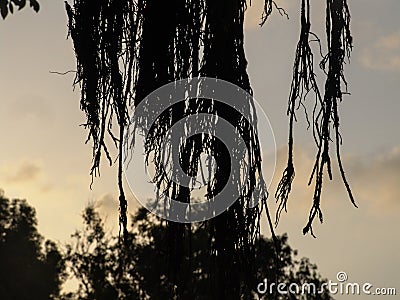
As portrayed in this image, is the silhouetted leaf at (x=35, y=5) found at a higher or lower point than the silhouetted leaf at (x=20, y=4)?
higher

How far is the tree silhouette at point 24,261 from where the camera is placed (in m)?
38.1

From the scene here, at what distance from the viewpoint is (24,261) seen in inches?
1535

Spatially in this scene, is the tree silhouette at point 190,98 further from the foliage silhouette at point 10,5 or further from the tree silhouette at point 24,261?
the tree silhouette at point 24,261

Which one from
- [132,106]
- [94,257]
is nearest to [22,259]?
[94,257]

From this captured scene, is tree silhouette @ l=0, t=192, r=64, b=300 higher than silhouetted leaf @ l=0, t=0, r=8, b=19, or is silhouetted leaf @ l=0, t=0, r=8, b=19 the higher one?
tree silhouette @ l=0, t=192, r=64, b=300

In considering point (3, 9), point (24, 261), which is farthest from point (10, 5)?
point (24, 261)

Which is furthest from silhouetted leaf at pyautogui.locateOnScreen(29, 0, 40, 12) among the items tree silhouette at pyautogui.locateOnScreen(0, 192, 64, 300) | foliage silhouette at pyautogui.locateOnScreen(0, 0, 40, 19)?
tree silhouette at pyautogui.locateOnScreen(0, 192, 64, 300)

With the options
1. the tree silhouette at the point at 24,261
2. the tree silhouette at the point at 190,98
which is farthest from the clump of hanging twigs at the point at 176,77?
the tree silhouette at the point at 24,261

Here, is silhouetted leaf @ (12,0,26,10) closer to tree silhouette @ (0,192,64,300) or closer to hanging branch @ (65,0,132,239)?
hanging branch @ (65,0,132,239)

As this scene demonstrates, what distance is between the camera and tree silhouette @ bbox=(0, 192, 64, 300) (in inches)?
1501

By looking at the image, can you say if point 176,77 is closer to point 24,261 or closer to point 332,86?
point 332,86

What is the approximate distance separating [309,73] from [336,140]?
259 millimetres

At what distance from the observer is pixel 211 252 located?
3.26 metres

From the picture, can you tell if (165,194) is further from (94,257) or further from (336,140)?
(94,257)
